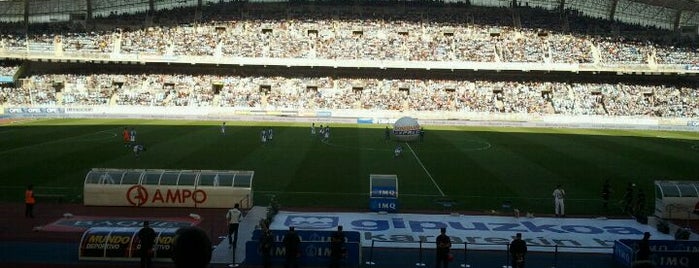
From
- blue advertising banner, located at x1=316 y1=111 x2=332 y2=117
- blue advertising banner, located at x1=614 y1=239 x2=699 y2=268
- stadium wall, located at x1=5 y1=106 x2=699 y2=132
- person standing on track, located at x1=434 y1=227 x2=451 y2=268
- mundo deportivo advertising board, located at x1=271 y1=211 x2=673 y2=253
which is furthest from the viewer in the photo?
blue advertising banner, located at x1=316 y1=111 x2=332 y2=117

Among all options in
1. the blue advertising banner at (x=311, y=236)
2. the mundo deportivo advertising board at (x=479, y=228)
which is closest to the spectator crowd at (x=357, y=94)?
the mundo deportivo advertising board at (x=479, y=228)

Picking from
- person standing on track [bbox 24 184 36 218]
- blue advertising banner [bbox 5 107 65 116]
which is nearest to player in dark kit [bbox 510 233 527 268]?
person standing on track [bbox 24 184 36 218]

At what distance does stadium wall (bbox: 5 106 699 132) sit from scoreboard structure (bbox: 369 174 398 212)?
44.9 metres

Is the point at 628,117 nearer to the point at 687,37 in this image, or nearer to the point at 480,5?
the point at 687,37

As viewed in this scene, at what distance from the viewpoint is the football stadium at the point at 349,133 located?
18875mm

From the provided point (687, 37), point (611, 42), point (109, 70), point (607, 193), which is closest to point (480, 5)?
point (611, 42)

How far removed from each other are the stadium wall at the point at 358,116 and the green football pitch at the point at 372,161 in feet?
31.4

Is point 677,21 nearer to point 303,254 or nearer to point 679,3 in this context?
point 679,3

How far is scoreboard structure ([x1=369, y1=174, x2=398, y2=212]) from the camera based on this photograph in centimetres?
2411

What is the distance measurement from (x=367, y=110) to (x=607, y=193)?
46.9m

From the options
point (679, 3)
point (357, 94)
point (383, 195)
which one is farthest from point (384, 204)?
point (679, 3)

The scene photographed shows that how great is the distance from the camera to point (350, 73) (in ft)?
270

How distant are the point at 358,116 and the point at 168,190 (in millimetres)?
48197

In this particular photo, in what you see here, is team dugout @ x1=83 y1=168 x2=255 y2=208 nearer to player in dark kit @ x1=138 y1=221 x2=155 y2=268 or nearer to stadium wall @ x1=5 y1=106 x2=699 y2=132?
player in dark kit @ x1=138 y1=221 x2=155 y2=268
